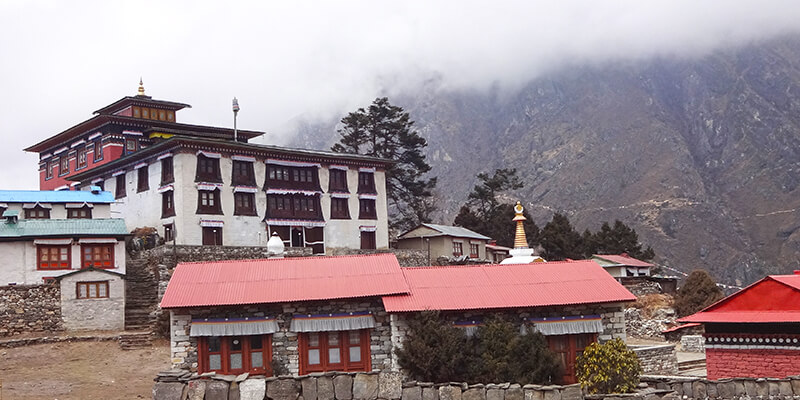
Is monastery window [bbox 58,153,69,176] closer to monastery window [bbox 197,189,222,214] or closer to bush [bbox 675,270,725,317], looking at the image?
monastery window [bbox 197,189,222,214]

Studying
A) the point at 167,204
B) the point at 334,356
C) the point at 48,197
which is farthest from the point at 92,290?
the point at 334,356

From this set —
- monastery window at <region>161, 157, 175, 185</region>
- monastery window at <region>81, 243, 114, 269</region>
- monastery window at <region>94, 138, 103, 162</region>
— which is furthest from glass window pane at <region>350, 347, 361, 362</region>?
monastery window at <region>94, 138, 103, 162</region>

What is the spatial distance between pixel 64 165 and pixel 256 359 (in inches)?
1849

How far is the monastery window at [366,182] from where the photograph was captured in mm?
59375

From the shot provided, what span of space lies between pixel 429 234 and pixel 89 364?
100 ft

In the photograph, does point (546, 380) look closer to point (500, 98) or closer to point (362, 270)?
point (362, 270)

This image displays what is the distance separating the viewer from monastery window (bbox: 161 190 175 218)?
167 ft

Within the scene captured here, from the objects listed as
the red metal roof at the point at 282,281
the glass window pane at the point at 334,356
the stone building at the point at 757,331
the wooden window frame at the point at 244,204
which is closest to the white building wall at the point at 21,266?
the wooden window frame at the point at 244,204

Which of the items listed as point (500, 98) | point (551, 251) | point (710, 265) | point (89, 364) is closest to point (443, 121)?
point (500, 98)

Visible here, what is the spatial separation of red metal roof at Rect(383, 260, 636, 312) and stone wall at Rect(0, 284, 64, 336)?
19118 millimetres

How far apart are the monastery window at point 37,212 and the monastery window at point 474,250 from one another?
29.7 m

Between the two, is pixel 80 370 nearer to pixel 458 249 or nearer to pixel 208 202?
pixel 208 202

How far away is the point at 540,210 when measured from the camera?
125188mm

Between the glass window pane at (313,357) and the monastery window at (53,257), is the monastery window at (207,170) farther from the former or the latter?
the glass window pane at (313,357)
